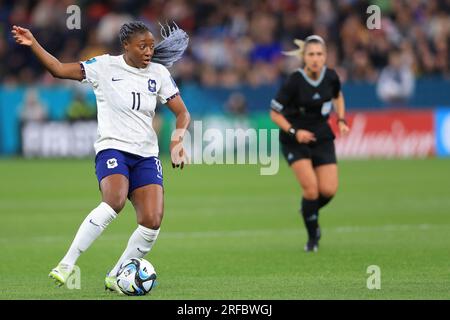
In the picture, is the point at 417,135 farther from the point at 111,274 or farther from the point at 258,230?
the point at 111,274

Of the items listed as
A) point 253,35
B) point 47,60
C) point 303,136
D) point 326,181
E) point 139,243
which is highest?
point 253,35

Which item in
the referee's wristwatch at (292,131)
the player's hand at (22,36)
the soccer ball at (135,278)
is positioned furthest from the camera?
the referee's wristwatch at (292,131)

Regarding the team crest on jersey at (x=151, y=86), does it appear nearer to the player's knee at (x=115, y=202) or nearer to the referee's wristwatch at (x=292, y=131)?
the player's knee at (x=115, y=202)

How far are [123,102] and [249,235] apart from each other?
18.6ft

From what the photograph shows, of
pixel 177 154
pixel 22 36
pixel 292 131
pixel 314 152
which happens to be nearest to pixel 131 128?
pixel 177 154

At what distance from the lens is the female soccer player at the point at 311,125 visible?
44.0 feet

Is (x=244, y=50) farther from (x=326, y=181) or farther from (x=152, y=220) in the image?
(x=152, y=220)

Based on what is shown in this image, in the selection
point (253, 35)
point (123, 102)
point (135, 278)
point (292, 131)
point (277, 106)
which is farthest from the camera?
point (253, 35)

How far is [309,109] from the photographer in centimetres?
1364

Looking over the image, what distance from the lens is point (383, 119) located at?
28.4 metres

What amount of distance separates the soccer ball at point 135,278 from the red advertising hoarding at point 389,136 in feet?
61.8

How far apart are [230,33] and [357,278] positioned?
887 inches

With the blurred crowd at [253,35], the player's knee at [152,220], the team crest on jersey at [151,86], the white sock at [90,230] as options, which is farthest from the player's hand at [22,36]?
the blurred crowd at [253,35]
